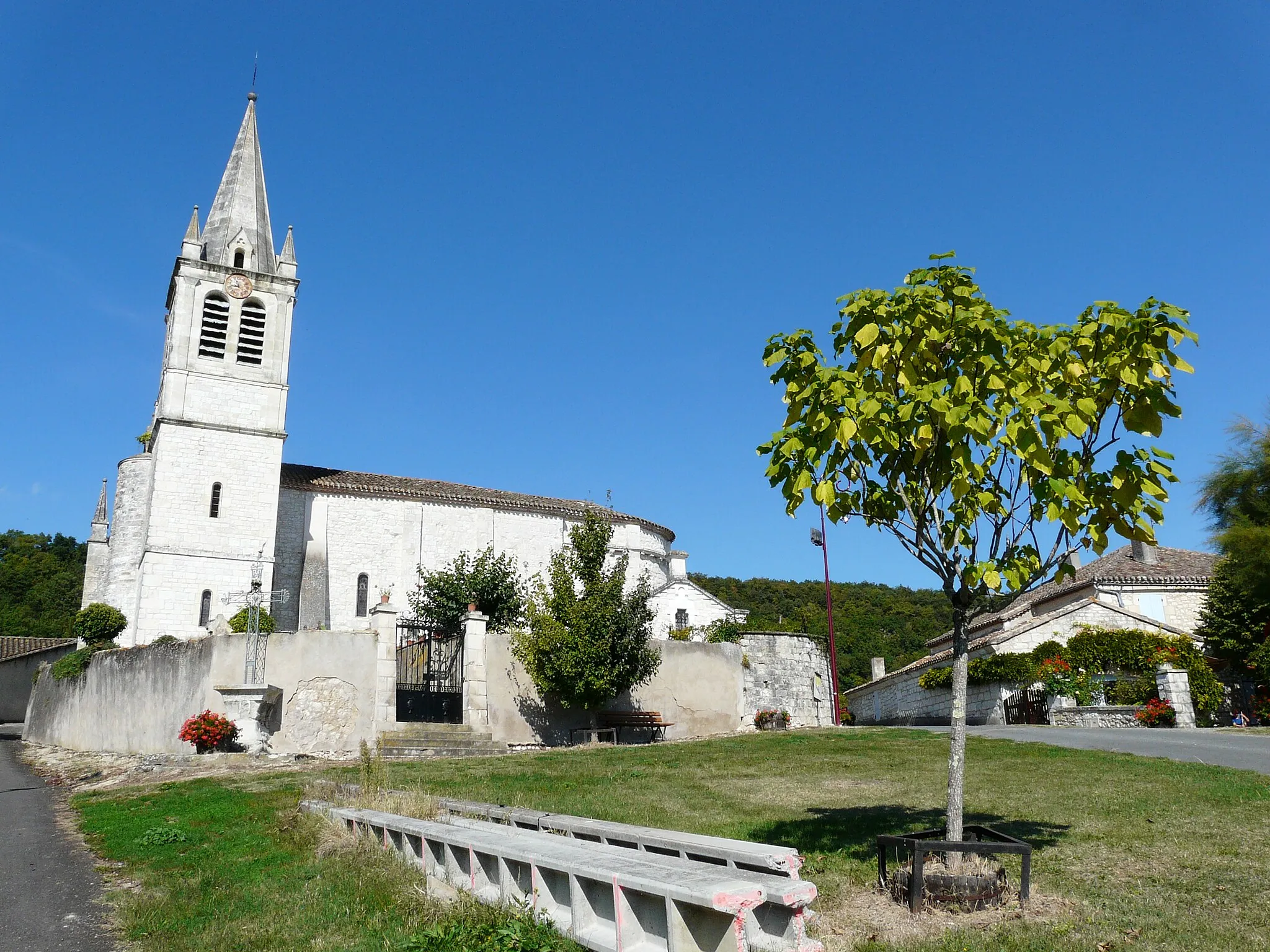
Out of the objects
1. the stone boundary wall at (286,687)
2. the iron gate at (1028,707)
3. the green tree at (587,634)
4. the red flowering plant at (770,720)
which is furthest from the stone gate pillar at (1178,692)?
the stone boundary wall at (286,687)

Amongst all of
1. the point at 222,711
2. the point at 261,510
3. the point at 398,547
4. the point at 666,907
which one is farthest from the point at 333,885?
the point at 398,547

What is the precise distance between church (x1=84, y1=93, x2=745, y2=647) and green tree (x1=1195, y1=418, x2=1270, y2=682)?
628 inches

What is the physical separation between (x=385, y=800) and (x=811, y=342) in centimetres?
592

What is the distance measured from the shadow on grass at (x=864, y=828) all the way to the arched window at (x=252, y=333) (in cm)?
Answer: 2981

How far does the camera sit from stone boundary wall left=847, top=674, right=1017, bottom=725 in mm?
26391

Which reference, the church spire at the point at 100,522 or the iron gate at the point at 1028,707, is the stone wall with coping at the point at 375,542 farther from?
the iron gate at the point at 1028,707

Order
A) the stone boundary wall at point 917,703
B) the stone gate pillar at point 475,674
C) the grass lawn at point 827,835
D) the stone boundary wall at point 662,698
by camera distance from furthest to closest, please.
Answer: the stone boundary wall at point 917,703
the stone boundary wall at point 662,698
the stone gate pillar at point 475,674
the grass lawn at point 827,835

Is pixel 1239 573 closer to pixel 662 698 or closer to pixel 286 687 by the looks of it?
pixel 662 698

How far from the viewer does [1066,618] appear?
28297 mm

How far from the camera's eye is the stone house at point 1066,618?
28.0 m

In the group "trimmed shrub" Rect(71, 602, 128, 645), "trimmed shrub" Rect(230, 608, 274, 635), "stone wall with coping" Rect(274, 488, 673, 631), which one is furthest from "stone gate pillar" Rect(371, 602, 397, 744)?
"stone wall with coping" Rect(274, 488, 673, 631)

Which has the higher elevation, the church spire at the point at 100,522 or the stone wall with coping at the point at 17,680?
the church spire at the point at 100,522

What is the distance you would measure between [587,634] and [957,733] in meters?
15.1

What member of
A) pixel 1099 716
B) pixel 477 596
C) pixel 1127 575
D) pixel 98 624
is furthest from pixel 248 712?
pixel 1127 575
